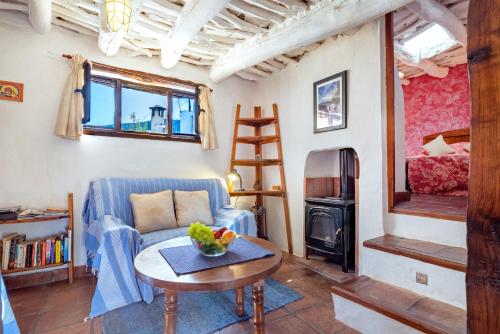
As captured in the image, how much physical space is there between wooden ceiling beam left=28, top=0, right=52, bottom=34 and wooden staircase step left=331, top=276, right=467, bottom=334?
3229 millimetres

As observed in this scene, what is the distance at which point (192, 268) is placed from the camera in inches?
52.4

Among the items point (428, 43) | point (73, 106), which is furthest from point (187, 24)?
point (428, 43)

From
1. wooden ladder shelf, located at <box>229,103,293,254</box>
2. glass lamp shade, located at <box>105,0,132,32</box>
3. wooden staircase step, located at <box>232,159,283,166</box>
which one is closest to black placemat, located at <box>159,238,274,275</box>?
glass lamp shade, located at <box>105,0,132,32</box>

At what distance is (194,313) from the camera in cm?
189

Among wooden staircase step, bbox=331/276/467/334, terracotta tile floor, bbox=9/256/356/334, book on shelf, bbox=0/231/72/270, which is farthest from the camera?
book on shelf, bbox=0/231/72/270

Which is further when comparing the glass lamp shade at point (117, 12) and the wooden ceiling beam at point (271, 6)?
the wooden ceiling beam at point (271, 6)

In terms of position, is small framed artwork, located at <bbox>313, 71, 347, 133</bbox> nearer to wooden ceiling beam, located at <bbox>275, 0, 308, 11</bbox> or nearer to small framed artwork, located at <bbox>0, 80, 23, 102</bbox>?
wooden ceiling beam, located at <bbox>275, 0, 308, 11</bbox>

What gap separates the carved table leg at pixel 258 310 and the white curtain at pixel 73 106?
7.70 feet

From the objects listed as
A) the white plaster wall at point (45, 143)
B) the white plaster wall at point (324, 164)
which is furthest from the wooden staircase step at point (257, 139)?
the white plaster wall at point (45, 143)

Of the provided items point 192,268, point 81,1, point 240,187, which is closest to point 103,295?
point 192,268

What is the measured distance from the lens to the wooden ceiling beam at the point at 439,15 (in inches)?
92.4

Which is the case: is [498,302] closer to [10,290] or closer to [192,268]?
[192,268]

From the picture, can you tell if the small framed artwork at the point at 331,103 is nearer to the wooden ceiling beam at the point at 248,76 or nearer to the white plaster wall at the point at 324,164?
the white plaster wall at the point at 324,164

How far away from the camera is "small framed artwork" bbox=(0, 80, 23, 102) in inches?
93.4
